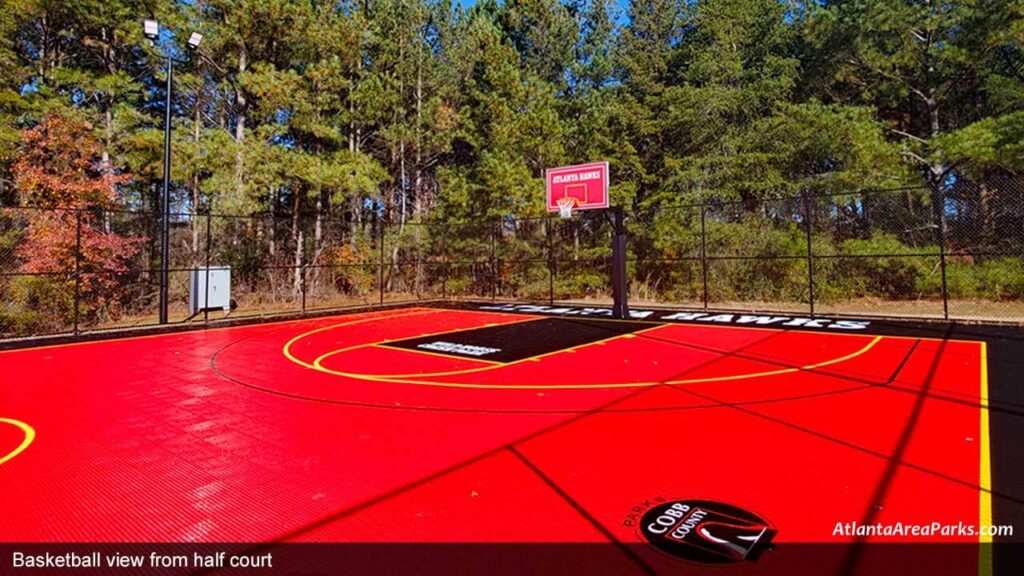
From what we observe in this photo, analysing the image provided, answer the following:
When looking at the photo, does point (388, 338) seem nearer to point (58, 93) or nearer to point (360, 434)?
point (360, 434)

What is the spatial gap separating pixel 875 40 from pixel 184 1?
2451 centimetres

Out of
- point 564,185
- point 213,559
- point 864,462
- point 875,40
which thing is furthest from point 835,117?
point 213,559

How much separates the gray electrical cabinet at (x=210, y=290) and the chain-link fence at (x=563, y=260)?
6 centimetres

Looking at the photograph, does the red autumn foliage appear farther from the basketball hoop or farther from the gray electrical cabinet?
the basketball hoop

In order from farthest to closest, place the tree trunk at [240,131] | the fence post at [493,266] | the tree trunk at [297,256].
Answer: the fence post at [493,266]
the tree trunk at [297,256]
the tree trunk at [240,131]

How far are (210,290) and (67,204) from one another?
4703mm

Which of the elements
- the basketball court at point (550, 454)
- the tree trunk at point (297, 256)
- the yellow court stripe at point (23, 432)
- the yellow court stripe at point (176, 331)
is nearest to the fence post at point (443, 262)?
the yellow court stripe at point (176, 331)

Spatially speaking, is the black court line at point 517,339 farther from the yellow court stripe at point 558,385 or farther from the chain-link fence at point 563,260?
the chain-link fence at point 563,260

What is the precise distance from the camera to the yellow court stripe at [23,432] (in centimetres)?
407

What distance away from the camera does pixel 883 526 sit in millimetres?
2807

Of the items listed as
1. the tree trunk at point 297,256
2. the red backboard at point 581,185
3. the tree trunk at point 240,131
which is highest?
the tree trunk at point 240,131

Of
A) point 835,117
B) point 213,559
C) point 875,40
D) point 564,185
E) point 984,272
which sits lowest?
point 213,559

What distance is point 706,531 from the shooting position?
110 inches

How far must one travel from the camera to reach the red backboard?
1377 cm
